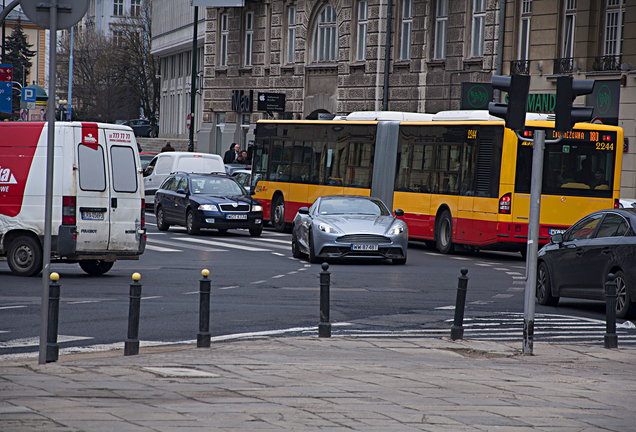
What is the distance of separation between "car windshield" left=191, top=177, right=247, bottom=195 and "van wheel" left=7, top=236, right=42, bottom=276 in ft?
35.7

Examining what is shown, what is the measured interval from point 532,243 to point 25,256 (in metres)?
9.11

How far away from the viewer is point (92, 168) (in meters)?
16.2

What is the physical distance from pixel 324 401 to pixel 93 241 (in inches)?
383

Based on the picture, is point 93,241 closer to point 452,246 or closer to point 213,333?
point 213,333

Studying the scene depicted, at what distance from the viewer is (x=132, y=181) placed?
54.9 feet

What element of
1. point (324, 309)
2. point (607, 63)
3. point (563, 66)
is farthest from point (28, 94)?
point (324, 309)

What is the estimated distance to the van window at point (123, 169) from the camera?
1650 centimetres

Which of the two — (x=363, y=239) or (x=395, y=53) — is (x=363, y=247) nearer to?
(x=363, y=239)

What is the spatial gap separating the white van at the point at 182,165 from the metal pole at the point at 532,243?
24.8 m

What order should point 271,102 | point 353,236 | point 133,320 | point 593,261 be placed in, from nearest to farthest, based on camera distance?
point 133,320
point 593,261
point 353,236
point 271,102

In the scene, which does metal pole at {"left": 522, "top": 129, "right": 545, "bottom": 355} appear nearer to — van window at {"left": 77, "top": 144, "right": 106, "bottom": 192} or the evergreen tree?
van window at {"left": 77, "top": 144, "right": 106, "bottom": 192}

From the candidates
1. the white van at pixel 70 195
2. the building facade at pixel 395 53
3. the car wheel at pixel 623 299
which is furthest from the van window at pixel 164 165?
the car wheel at pixel 623 299

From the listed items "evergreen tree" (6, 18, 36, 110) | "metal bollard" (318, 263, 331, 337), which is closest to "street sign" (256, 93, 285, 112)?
"metal bollard" (318, 263, 331, 337)

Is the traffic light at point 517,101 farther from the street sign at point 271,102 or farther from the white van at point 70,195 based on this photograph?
the street sign at point 271,102
